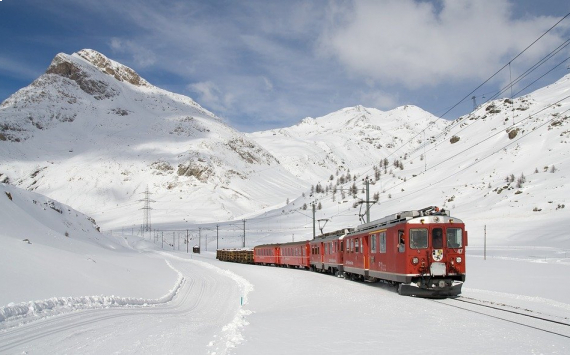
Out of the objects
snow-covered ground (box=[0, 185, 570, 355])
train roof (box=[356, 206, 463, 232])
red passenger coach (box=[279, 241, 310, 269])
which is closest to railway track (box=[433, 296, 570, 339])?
snow-covered ground (box=[0, 185, 570, 355])

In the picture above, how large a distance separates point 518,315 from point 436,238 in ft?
21.2

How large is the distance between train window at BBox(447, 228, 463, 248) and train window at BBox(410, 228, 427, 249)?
41.5 inches

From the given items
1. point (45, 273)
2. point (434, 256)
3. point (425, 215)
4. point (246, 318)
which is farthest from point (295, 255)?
point (246, 318)

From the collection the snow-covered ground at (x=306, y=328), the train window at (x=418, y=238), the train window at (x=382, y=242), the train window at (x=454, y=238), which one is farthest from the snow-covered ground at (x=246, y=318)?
the train window at (x=382, y=242)

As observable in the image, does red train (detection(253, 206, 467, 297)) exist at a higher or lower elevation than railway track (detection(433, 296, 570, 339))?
higher

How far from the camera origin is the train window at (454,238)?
67.2ft

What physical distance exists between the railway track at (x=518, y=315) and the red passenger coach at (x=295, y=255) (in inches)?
1130

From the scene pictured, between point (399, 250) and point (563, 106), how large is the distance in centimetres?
12624

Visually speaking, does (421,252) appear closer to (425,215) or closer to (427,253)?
(427,253)

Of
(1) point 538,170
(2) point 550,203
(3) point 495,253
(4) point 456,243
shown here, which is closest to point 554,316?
(4) point 456,243

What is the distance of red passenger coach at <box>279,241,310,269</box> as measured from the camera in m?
46.7

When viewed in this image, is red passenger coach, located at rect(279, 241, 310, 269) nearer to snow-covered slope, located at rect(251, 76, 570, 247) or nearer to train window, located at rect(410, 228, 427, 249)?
train window, located at rect(410, 228, 427, 249)

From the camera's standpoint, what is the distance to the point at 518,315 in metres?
14.2

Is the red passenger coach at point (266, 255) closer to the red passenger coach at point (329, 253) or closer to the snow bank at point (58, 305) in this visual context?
the red passenger coach at point (329, 253)
